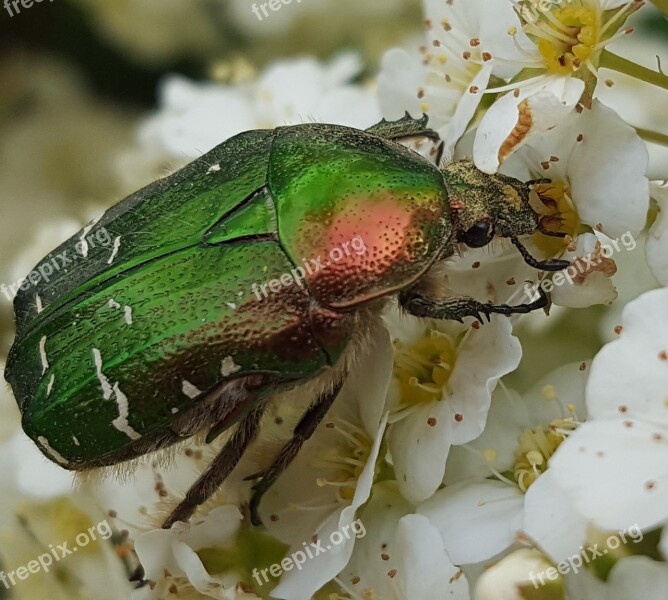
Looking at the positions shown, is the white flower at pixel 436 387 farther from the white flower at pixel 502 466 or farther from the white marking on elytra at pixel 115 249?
the white marking on elytra at pixel 115 249

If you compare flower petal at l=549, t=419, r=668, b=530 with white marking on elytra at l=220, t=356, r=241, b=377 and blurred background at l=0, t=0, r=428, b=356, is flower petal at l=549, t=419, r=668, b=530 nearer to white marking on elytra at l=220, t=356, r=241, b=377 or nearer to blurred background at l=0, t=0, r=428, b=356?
white marking on elytra at l=220, t=356, r=241, b=377

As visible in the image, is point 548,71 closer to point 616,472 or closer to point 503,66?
point 503,66

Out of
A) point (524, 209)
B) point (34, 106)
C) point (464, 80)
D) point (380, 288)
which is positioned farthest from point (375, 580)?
point (34, 106)

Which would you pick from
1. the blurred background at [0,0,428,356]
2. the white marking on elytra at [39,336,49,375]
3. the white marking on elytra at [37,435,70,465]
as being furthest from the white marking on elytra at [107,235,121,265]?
the blurred background at [0,0,428,356]

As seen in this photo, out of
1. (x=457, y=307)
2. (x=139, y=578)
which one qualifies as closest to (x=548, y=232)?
(x=457, y=307)

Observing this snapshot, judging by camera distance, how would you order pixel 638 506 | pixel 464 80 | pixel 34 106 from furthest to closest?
pixel 34 106 < pixel 464 80 < pixel 638 506

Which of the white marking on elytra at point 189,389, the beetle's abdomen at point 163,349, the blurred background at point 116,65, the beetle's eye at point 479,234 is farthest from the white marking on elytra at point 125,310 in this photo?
the blurred background at point 116,65

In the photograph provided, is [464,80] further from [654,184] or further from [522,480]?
[522,480]
